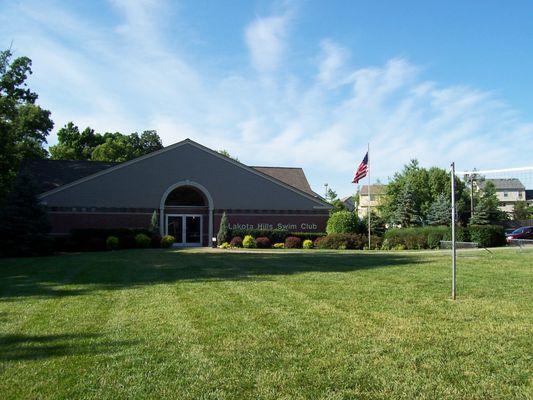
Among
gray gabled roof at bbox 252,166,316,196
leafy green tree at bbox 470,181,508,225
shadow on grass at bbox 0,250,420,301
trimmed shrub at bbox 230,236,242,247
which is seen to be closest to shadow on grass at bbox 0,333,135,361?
shadow on grass at bbox 0,250,420,301

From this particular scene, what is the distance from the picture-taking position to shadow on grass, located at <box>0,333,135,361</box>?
5.73m

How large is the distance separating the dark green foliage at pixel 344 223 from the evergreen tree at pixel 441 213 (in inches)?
917

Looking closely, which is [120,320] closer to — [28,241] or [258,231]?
[28,241]

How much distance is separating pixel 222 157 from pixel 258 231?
6942 mm

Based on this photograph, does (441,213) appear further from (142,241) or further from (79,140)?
(79,140)

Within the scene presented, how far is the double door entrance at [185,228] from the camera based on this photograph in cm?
3616

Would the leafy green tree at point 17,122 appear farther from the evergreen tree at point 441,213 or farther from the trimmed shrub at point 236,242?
the evergreen tree at point 441,213

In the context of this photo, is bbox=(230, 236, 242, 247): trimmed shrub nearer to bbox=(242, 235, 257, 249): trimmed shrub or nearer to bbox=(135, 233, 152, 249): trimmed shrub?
bbox=(242, 235, 257, 249): trimmed shrub

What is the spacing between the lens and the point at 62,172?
37.4 m

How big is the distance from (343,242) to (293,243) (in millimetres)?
3436

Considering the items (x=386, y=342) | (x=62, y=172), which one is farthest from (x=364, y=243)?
(x=386, y=342)

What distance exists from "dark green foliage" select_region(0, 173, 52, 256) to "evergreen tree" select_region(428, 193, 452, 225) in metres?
43.3

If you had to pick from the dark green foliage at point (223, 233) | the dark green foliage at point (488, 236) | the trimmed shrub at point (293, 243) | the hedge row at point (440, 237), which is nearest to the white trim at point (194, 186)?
the dark green foliage at point (223, 233)

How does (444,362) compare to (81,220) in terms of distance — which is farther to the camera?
(81,220)
